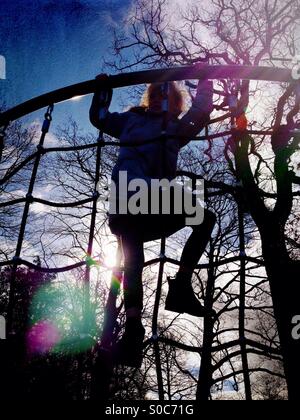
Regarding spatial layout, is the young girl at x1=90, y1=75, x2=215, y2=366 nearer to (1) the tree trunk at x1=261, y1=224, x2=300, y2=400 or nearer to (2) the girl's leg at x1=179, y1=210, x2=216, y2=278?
(2) the girl's leg at x1=179, y1=210, x2=216, y2=278

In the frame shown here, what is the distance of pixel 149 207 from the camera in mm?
1695

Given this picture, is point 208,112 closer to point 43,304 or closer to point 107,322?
point 107,322

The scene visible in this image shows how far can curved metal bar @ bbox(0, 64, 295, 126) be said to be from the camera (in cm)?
190

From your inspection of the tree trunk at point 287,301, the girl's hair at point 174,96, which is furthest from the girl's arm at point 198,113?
the tree trunk at point 287,301

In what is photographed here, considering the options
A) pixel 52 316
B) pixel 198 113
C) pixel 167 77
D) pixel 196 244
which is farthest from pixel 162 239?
pixel 52 316

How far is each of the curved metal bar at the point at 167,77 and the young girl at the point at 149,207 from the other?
7 cm

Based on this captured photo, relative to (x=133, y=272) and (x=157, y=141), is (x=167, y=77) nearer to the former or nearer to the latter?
(x=157, y=141)

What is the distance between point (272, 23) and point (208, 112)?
6.92 m

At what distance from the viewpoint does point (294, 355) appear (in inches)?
133

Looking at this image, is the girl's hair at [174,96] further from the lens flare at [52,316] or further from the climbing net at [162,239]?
the lens flare at [52,316]

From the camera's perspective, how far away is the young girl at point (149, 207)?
5.42ft
